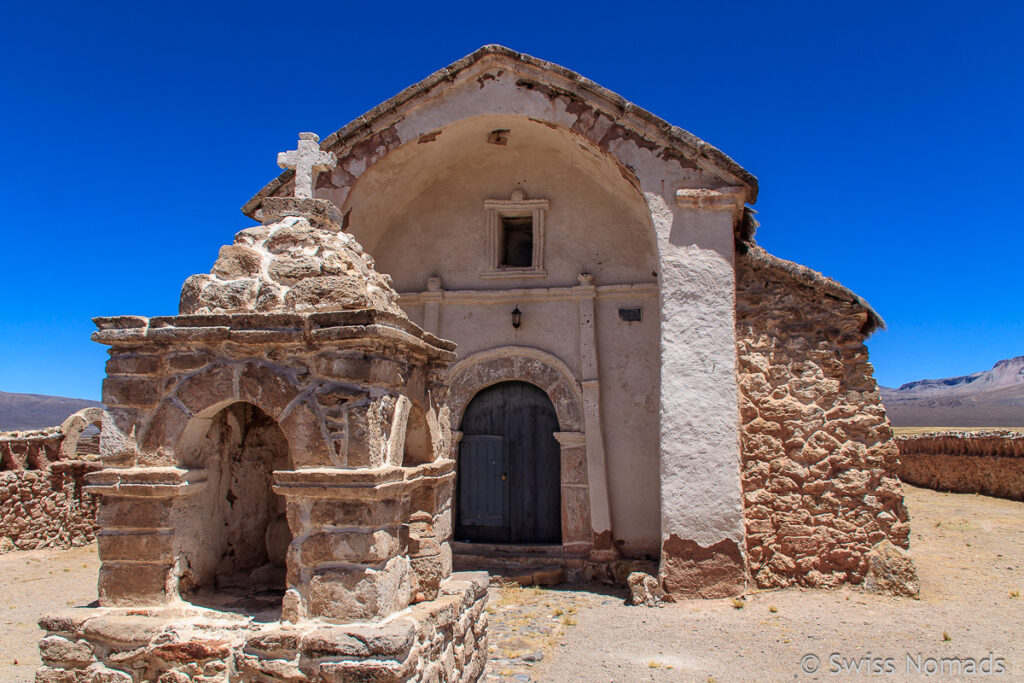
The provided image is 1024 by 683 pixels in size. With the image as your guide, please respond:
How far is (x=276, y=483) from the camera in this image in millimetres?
2945

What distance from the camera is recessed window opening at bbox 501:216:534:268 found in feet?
27.4

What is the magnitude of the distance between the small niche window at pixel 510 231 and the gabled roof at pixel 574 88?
143cm

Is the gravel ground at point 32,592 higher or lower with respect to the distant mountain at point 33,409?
lower

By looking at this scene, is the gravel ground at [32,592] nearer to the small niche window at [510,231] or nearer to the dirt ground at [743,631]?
the dirt ground at [743,631]

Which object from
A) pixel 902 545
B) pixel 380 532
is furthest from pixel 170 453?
pixel 902 545

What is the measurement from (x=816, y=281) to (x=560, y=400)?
2.84m

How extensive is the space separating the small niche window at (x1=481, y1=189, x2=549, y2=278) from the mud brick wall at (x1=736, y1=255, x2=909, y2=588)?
2.42 metres

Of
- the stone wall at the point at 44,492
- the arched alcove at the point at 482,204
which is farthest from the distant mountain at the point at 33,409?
the arched alcove at the point at 482,204

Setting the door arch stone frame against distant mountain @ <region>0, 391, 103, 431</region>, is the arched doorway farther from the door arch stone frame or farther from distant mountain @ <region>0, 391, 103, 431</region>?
distant mountain @ <region>0, 391, 103, 431</region>

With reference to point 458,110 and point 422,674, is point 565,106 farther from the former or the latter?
point 422,674

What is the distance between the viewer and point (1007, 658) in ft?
14.9

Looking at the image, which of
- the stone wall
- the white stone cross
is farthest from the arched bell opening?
the stone wall

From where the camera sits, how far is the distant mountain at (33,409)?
43.1 m

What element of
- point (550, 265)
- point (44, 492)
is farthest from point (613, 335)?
point (44, 492)
